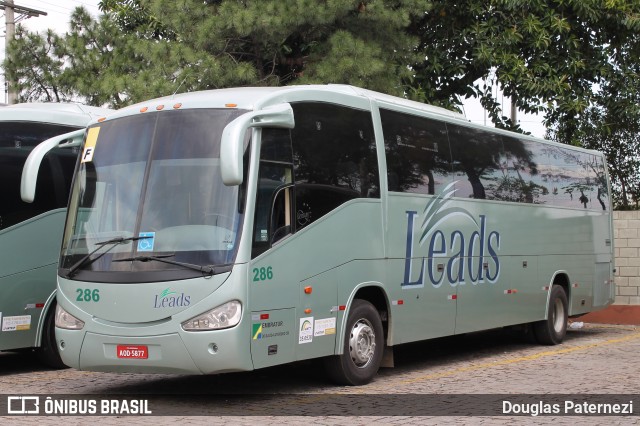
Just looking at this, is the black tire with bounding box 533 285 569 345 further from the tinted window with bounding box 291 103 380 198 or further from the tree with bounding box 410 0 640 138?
the tinted window with bounding box 291 103 380 198

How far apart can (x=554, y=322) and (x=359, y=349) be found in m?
6.33

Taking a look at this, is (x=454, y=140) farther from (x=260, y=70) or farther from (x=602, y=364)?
(x=260, y=70)

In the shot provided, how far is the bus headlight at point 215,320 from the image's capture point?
9312 millimetres

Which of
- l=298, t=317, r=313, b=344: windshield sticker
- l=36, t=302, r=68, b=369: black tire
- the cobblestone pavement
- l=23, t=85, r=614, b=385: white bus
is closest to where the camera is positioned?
the cobblestone pavement

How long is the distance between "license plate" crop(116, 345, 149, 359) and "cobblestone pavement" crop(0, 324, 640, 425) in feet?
2.00

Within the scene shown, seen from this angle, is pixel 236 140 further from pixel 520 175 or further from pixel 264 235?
pixel 520 175

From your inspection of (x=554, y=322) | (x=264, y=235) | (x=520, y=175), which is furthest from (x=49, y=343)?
(x=554, y=322)

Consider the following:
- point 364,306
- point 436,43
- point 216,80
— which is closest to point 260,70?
point 216,80

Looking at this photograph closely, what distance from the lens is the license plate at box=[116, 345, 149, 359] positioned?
9.44m

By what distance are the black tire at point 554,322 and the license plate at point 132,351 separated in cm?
853

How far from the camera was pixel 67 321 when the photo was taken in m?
10.0

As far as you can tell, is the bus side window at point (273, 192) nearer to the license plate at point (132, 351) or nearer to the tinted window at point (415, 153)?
the license plate at point (132, 351)

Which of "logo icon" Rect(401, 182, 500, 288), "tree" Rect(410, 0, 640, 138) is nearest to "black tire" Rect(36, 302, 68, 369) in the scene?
"logo icon" Rect(401, 182, 500, 288)

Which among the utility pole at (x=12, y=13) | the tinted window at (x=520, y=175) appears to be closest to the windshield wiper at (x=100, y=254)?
the tinted window at (x=520, y=175)
